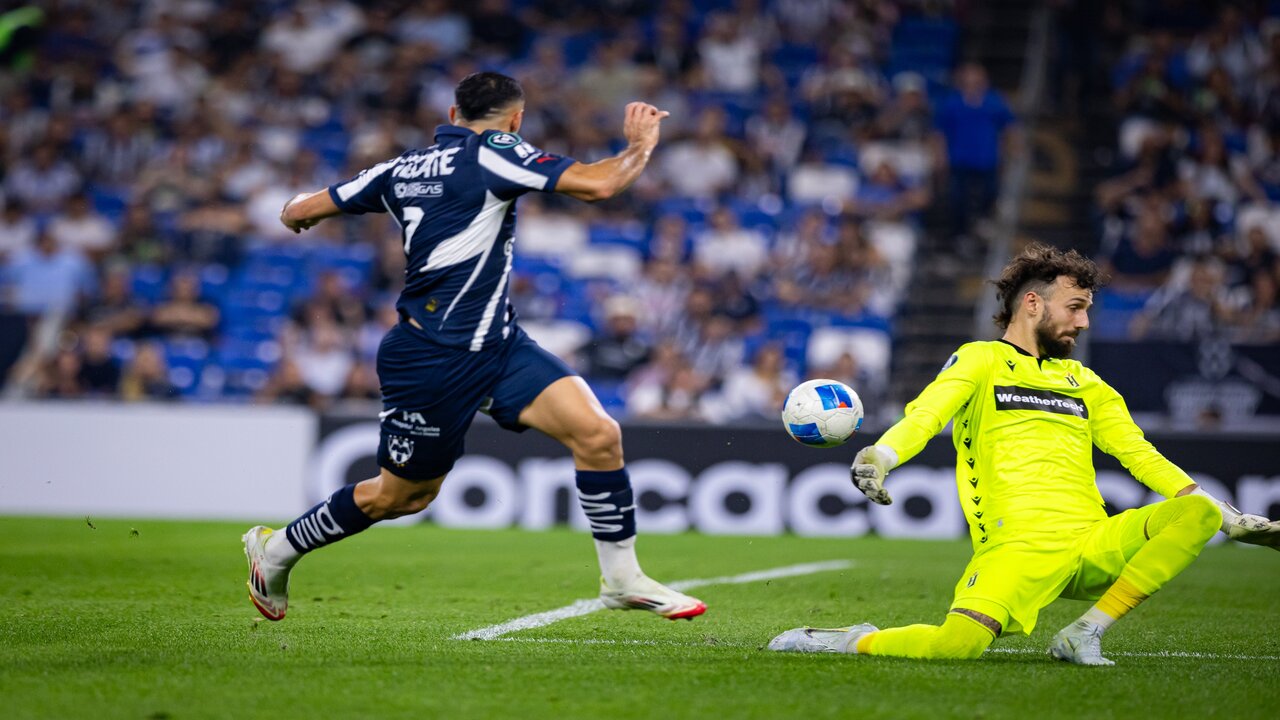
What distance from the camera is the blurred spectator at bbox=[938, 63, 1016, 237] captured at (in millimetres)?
16750

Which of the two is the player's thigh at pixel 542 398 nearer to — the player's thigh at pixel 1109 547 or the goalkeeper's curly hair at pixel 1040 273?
the goalkeeper's curly hair at pixel 1040 273

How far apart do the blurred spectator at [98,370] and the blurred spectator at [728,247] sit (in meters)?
6.43

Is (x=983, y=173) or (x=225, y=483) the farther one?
(x=983, y=173)

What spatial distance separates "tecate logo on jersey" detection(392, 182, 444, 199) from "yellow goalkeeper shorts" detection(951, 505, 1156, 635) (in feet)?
Result: 8.45

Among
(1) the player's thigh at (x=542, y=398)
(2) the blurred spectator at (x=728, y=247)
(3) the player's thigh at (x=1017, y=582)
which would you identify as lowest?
(3) the player's thigh at (x=1017, y=582)

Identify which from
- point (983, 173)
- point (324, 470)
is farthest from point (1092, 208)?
point (324, 470)

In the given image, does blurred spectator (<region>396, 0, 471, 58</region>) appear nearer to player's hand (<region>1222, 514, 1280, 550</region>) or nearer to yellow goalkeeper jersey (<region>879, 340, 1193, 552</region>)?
yellow goalkeeper jersey (<region>879, 340, 1193, 552</region>)

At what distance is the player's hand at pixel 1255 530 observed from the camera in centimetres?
530

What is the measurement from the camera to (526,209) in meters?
17.7

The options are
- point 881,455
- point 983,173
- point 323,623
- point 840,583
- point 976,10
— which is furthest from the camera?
point 976,10

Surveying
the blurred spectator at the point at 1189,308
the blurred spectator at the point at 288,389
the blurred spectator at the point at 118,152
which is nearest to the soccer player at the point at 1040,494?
the blurred spectator at the point at 1189,308

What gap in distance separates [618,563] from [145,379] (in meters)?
10.5

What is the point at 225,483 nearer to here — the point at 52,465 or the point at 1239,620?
the point at 52,465

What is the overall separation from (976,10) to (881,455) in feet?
55.7
